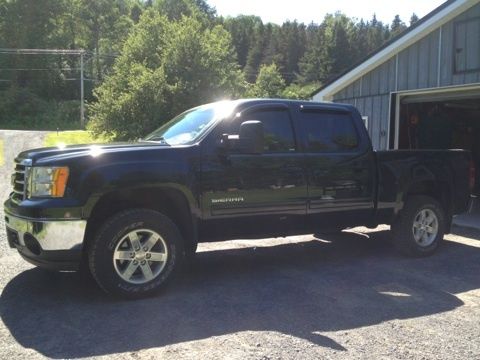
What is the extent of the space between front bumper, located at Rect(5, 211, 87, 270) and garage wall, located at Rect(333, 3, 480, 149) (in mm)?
8704

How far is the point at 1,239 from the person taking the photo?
7516 millimetres

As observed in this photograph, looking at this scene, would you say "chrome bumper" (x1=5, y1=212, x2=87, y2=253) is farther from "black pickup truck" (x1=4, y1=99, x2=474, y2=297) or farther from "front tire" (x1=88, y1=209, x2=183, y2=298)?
"front tire" (x1=88, y1=209, x2=183, y2=298)

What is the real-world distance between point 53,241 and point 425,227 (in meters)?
4.98

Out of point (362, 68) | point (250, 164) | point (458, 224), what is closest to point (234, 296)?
point (250, 164)

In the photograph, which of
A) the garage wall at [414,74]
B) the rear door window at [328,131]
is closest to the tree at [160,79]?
the garage wall at [414,74]

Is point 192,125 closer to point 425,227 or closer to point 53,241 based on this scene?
point 53,241

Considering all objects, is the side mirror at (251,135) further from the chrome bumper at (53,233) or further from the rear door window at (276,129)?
the chrome bumper at (53,233)

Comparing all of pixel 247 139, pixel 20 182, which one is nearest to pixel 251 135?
pixel 247 139

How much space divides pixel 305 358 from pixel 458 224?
6.99 meters

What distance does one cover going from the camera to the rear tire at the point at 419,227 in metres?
7.00

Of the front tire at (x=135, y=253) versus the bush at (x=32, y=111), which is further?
the bush at (x=32, y=111)

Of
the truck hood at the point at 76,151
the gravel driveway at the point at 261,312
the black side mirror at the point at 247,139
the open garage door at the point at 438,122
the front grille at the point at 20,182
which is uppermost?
the open garage door at the point at 438,122

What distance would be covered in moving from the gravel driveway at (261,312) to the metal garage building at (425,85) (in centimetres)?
547

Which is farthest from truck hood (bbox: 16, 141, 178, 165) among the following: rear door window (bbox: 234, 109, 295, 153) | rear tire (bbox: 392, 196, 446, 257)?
rear tire (bbox: 392, 196, 446, 257)
